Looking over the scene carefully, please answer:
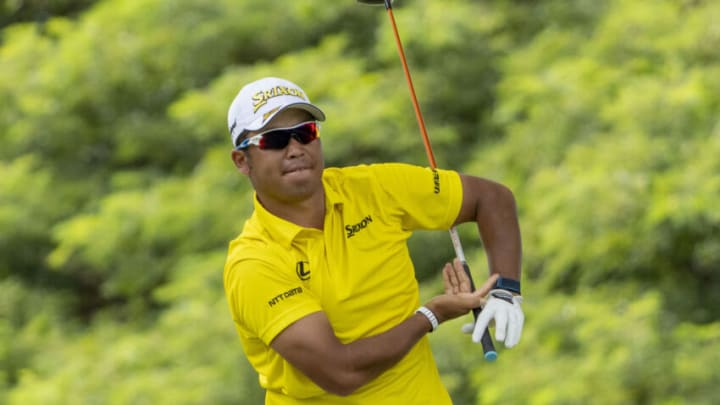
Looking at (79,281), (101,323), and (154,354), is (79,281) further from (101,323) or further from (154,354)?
(154,354)

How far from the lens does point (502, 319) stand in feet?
7.58

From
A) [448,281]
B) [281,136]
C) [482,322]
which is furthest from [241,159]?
[482,322]

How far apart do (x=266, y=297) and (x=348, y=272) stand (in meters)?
0.20

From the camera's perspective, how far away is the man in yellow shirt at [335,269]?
7.27 ft

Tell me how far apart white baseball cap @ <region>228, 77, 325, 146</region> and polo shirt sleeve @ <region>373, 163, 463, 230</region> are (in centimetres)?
22

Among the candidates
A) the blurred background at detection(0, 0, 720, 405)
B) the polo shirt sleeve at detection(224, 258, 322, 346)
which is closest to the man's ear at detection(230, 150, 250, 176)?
the polo shirt sleeve at detection(224, 258, 322, 346)

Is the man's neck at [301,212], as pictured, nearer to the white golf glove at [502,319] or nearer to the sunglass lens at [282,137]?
Result: the sunglass lens at [282,137]

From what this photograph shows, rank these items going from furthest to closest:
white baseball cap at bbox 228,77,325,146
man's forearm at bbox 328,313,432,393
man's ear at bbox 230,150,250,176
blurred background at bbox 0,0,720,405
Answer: blurred background at bbox 0,0,720,405
man's ear at bbox 230,150,250,176
white baseball cap at bbox 228,77,325,146
man's forearm at bbox 328,313,432,393

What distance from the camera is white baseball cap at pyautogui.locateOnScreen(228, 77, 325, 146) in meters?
2.30

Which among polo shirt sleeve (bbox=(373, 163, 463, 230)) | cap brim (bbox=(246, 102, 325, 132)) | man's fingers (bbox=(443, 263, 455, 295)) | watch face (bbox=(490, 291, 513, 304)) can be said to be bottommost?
watch face (bbox=(490, 291, 513, 304))

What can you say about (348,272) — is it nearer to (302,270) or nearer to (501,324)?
(302,270)

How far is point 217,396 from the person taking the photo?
5293 mm

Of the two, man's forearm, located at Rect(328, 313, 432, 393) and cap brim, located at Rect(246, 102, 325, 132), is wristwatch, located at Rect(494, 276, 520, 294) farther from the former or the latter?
cap brim, located at Rect(246, 102, 325, 132)

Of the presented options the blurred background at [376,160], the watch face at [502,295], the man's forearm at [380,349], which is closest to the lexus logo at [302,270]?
the man's forearm at [380,349]
